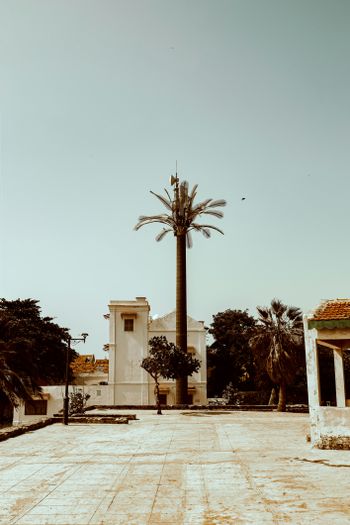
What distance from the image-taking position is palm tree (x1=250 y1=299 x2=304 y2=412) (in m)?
30.2

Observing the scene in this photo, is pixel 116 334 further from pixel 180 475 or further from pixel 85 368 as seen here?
pixel 180 475

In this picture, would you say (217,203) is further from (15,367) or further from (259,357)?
(15,367)

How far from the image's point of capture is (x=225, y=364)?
52281 mm

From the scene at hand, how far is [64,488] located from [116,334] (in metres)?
35.4

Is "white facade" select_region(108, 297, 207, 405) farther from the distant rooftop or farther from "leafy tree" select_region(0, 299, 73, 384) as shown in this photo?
the distant rooftop

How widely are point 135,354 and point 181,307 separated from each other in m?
10.6

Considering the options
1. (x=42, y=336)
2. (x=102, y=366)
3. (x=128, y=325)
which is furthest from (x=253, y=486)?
(x=102, y=366)

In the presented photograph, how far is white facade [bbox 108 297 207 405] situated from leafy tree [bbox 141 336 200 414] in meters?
13.6

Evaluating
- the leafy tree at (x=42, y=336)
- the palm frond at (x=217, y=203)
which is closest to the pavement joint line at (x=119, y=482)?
the palm frond at (x=217, y=203)

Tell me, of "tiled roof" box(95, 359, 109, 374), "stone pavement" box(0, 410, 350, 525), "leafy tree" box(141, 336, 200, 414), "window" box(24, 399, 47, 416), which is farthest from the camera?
"tiled roof" box(95, 359, 109, 374)

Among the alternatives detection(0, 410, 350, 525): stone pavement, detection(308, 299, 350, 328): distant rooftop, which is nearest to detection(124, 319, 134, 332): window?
detection(0, 410, 350, 525): stone pavement

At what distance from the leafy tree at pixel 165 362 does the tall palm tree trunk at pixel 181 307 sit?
3.72 meters

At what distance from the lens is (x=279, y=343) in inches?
1197

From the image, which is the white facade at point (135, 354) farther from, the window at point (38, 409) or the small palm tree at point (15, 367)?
the small palm tree at point (15, 367)
